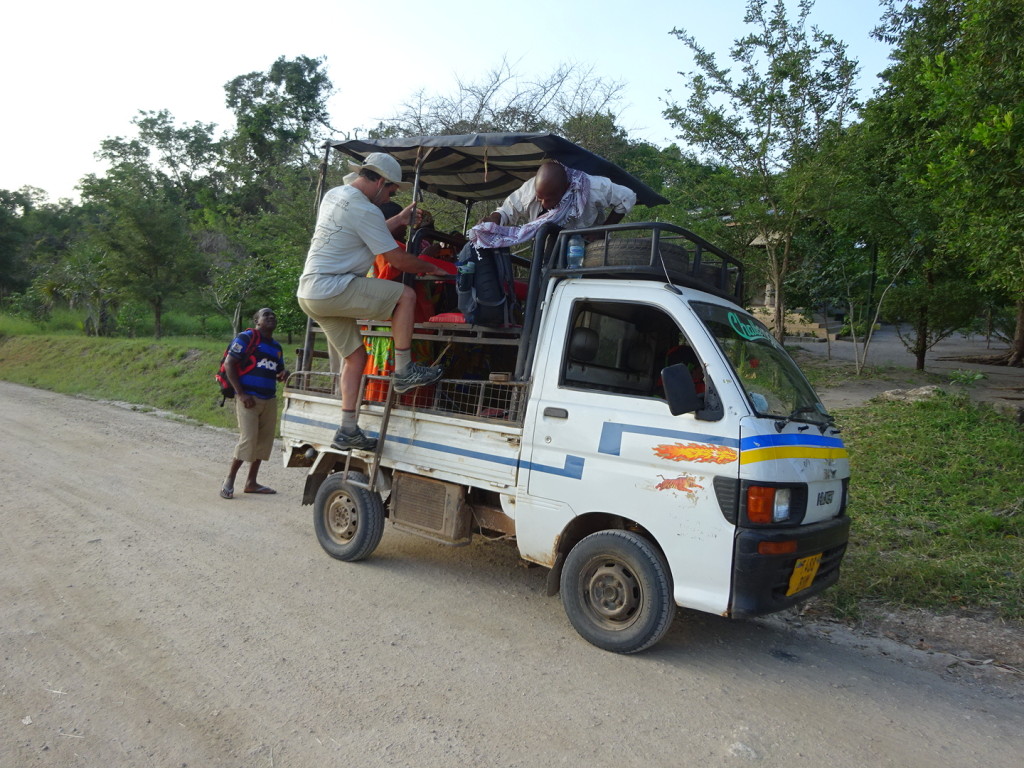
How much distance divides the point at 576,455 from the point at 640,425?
440 mm

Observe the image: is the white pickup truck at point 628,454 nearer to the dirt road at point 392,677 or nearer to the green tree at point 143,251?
the dirt road at point 392,677

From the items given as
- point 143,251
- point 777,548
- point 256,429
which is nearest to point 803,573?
point 777,548

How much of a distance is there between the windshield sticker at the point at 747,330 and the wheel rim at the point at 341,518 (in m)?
3.02

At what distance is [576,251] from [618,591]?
2.09 m

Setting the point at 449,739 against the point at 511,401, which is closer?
the point at 449,739

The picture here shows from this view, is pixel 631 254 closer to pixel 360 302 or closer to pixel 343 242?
pixel 360 302

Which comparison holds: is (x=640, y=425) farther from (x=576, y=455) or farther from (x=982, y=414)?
(x=982, y=414)

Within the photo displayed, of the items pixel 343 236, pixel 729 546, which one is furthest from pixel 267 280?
pixel 729 546

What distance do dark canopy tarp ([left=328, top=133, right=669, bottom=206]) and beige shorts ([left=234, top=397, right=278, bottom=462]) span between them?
110 inches

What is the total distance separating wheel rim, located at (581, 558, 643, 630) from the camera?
3977 millimetres

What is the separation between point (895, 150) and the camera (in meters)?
11.2

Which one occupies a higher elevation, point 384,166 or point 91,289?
point 384,166

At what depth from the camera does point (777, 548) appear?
3.61 m

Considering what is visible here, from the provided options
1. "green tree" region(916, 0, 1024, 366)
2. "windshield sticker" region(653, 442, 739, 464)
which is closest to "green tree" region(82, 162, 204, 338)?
"green tree" region(916, 0, 1024, 366)
